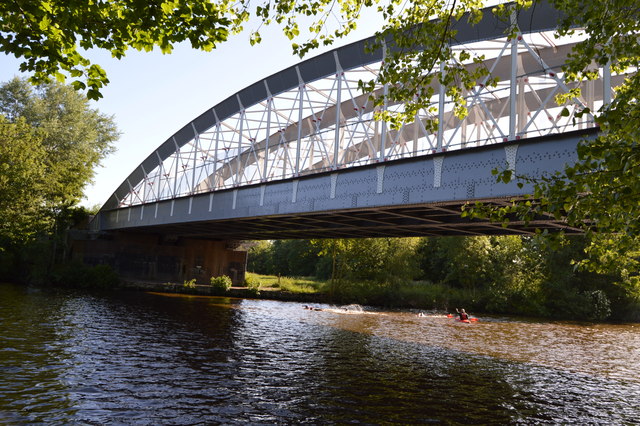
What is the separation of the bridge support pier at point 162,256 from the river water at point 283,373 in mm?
21799

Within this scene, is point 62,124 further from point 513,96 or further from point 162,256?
point 513,96

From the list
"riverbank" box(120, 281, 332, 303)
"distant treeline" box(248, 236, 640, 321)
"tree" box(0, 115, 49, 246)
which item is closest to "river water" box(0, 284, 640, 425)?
"tree" box(0, 115, 49, 246)

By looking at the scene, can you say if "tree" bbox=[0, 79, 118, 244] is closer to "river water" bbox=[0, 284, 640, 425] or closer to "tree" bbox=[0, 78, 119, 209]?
"tree" bbox=[0, 78, 119, 209]

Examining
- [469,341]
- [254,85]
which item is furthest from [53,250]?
[469,341]

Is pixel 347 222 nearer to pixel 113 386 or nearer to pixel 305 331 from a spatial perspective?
pixel 305 331

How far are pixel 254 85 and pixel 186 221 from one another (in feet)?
35.4

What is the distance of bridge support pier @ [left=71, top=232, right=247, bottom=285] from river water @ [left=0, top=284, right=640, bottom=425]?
21.8 meters

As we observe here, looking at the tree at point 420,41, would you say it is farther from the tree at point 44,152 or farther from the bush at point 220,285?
the bush at point 220,285

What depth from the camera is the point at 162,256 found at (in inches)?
1973

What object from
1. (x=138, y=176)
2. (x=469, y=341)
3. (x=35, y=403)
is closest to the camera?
(x=35, y=403)

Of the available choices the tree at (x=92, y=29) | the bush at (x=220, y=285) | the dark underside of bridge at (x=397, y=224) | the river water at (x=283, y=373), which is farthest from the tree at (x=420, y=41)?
the bush at (x=220, y=285)

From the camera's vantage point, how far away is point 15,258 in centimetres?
4197

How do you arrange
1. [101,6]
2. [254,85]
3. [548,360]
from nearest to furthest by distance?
[101,6] < [548,360] < [254,85]

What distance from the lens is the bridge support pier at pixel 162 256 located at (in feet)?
153
